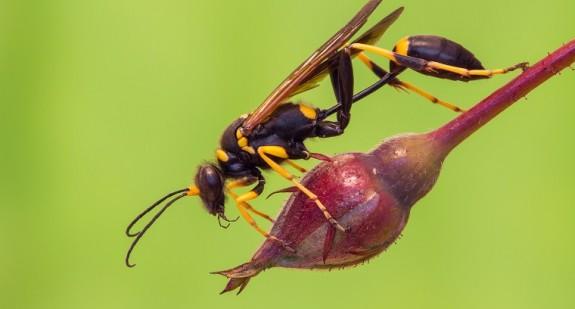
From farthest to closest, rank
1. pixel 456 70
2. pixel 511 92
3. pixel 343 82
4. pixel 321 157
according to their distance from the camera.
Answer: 1. pixel 343 82
2. pixel 456 70
3. pixel 321 157
4. pixel 511 92

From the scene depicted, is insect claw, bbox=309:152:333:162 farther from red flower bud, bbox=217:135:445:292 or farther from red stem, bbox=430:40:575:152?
red stem, bbox=430:40:575:152

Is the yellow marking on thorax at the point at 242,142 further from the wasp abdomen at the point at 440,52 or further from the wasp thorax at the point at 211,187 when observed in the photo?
the wasp abdomen at the point at 440,52

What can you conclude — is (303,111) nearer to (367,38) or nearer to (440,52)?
(367,38)

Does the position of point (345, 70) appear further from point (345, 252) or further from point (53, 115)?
point (53, 115)

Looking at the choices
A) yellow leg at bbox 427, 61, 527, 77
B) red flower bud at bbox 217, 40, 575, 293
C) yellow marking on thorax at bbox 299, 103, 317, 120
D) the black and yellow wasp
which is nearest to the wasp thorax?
the black and yellow wasp

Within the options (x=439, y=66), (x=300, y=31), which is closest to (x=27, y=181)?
(x=300, y=31)

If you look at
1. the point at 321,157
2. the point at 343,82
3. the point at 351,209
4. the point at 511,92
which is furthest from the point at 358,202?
A: the point at 343,82
